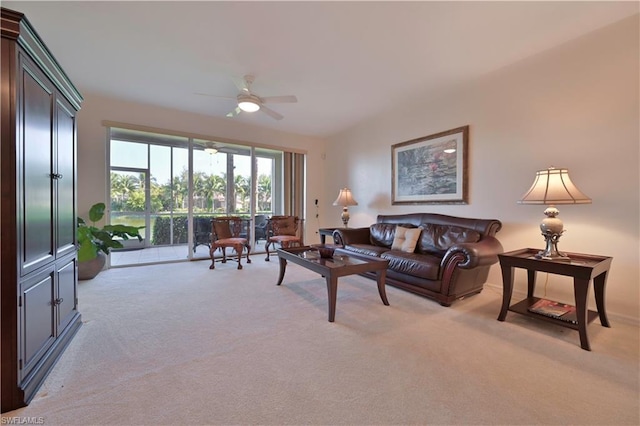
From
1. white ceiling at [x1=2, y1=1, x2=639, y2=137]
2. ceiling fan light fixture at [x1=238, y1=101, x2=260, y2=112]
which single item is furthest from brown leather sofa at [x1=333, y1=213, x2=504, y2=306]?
ceiling fan light fixture at [x1=238, y1=101, x2=260, y2=112]

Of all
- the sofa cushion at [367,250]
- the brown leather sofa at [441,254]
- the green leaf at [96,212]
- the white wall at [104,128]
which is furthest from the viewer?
the white wall at [104,128]

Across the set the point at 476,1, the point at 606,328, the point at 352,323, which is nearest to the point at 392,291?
the point at 352,323

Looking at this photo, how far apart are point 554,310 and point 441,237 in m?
1.36

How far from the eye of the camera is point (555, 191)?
2371mm

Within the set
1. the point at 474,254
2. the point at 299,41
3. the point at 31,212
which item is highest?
the point at 299,41

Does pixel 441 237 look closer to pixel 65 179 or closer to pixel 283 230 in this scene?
pixel 283 230

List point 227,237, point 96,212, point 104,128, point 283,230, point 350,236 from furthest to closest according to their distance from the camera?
point 283,230 < point 227,237 < point 350,236 < point 104,128 < point 96,212

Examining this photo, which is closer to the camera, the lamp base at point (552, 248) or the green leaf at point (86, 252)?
the lamp base at point (552, 248)

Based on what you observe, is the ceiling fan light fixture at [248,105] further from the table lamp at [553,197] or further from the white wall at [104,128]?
the table lamp at [553,197]

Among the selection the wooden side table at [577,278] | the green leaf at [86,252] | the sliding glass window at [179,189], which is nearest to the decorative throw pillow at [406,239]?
the wooden side table at [577,278]

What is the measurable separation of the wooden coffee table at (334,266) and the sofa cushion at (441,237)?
98 centimetres

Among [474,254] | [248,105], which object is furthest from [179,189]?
[474,254]

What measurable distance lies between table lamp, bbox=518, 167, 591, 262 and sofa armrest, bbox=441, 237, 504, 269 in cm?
42

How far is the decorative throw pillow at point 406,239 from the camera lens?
12.1 feet
